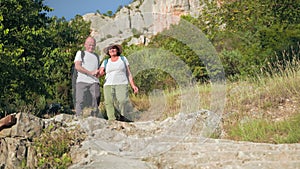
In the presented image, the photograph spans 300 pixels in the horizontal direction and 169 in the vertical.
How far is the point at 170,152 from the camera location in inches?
194

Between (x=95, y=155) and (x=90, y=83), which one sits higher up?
(x=90, y=83)

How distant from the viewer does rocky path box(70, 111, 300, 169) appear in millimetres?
4367

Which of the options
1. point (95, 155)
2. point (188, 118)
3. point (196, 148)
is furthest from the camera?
Answer: point (188, 118)

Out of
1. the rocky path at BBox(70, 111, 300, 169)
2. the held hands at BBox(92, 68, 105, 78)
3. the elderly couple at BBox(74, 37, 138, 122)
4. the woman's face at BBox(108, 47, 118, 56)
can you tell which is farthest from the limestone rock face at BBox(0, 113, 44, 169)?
the woman's face at BBox(108, 47, 118, 56)

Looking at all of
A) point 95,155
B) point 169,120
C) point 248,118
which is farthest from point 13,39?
point 248,118

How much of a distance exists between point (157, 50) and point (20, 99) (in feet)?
10.9

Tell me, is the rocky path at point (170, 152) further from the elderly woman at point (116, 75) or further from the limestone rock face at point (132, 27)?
the limestone rock face at point (132, 27)

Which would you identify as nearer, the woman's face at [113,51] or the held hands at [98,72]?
the held hands at [98,72]

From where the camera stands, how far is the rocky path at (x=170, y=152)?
4.37 m

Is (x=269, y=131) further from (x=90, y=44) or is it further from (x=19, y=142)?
(x=19, y=142)

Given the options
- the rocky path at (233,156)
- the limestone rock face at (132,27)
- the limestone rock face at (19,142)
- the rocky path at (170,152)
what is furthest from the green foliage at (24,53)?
the rocky path at (233,156)

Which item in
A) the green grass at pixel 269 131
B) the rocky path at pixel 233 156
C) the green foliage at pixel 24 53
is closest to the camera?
the rocky path at pixel 233 156

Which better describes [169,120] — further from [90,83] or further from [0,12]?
[0,12]

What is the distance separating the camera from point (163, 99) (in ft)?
30.3
